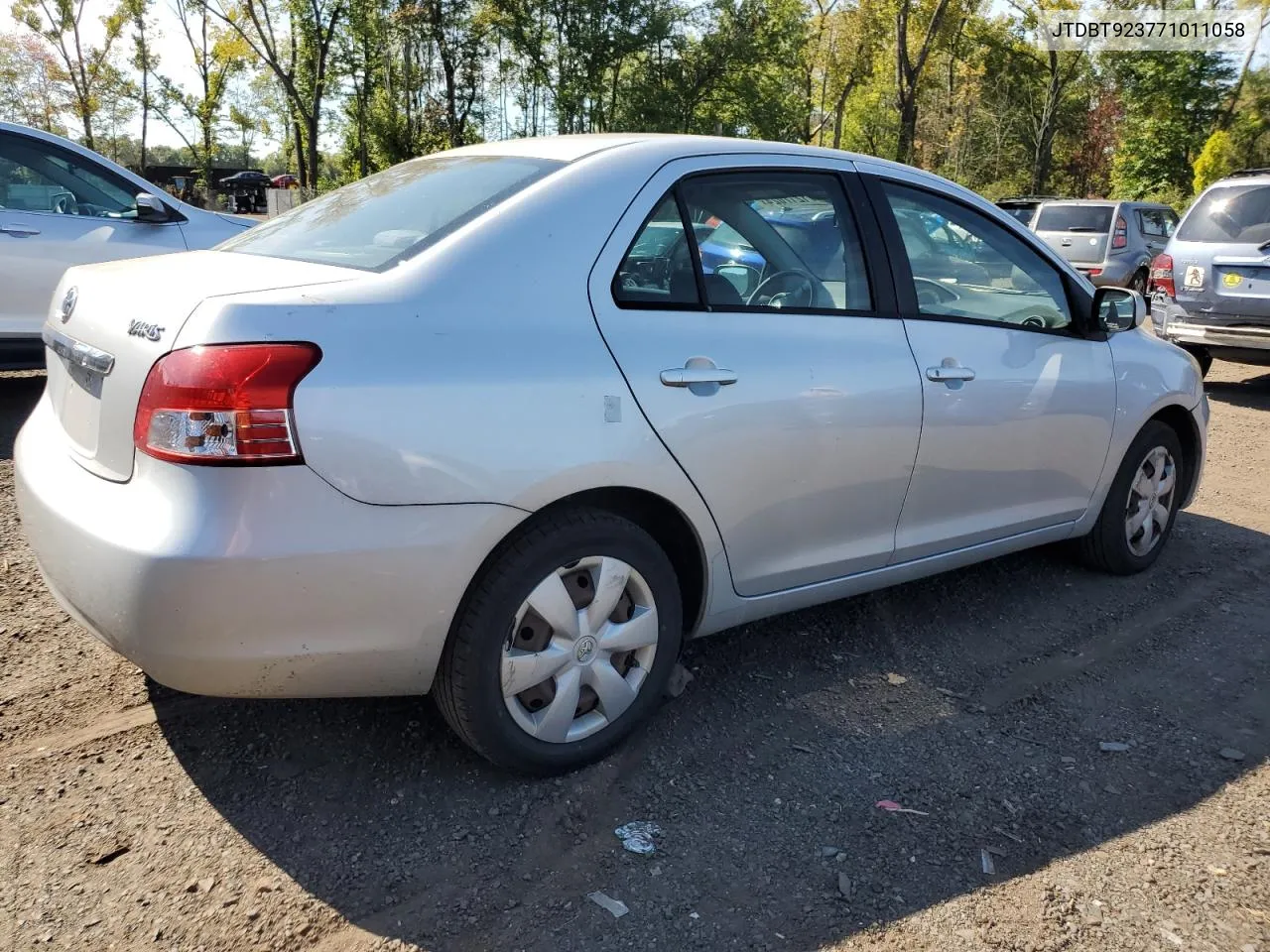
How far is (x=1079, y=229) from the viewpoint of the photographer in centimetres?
1568

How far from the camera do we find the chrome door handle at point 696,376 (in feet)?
8.96

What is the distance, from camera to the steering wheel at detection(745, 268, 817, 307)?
3103mm

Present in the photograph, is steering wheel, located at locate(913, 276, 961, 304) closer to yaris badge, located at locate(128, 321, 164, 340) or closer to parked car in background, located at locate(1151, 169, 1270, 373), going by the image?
yaris badge, located at locate(128, 321, 164, 340)

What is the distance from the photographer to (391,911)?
7.49 ft

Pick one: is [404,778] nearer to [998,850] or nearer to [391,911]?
[391,911]

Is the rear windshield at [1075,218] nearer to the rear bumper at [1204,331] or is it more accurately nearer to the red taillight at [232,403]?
the rear bumper at [1204,331]

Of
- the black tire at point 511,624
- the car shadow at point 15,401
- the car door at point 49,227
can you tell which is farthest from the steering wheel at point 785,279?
the car door at point 49,227

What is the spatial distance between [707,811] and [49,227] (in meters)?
5.87

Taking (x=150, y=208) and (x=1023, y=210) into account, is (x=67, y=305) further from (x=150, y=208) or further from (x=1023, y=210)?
(x=1023, y=210)

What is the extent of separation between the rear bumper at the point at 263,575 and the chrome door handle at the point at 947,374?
1594 mm

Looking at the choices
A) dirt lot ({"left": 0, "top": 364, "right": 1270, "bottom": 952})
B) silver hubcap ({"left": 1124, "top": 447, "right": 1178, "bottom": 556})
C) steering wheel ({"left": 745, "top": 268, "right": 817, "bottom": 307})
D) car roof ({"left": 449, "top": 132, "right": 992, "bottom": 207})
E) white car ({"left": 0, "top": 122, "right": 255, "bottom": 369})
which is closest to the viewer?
dirt lot ({"left": 0, "top": 364, "right": 1270, "bottom": 952})

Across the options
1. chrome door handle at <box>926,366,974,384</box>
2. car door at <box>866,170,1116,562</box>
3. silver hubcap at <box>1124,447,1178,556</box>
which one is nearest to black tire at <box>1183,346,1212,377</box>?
silver hubcap at <box>1124,447,1178,556</box>

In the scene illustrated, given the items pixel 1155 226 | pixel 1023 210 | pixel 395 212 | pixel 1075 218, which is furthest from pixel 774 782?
pixel 1155 226

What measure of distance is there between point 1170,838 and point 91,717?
2.96 metres
